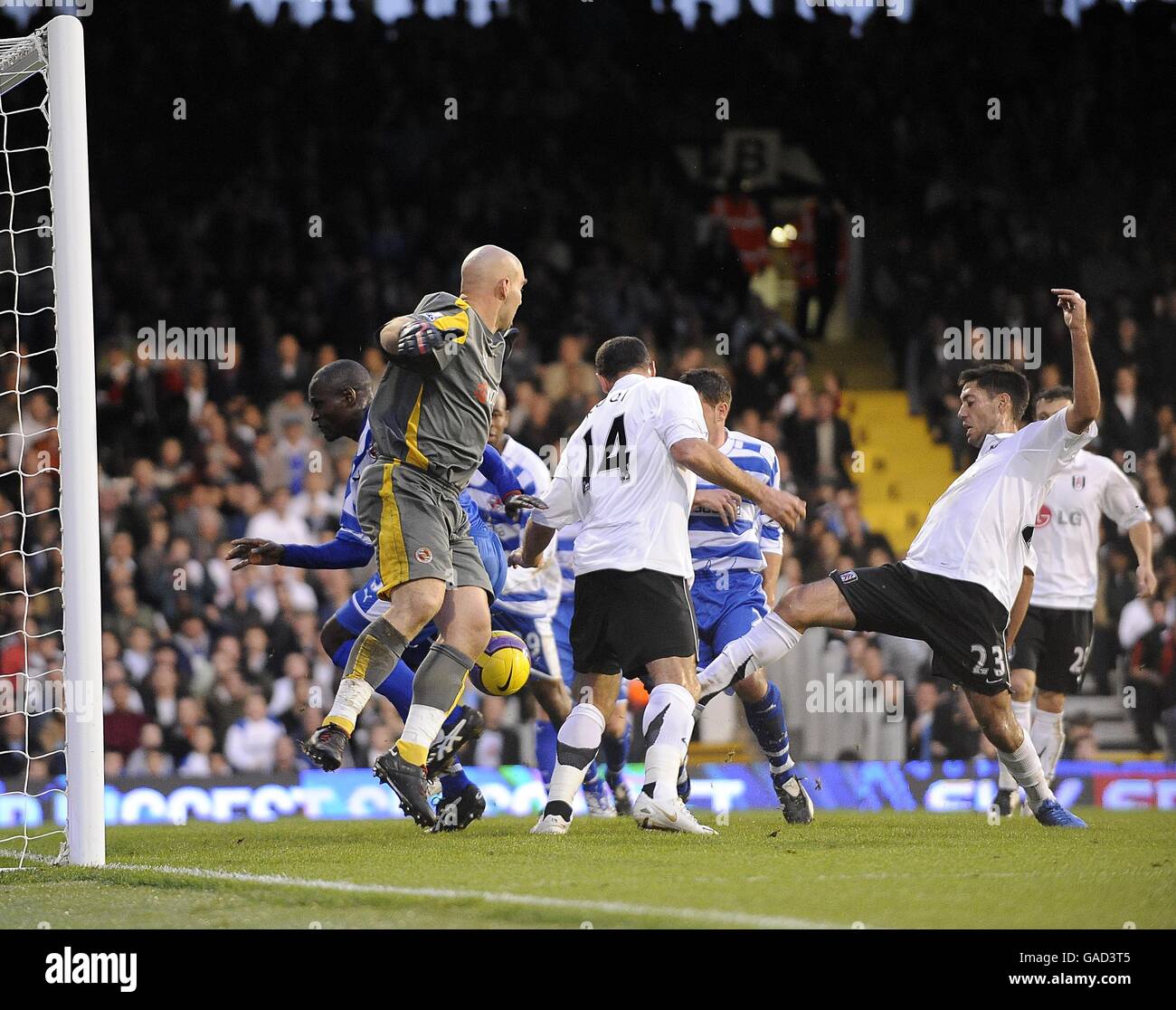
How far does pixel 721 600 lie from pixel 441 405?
7.00ft

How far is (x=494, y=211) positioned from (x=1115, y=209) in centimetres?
633

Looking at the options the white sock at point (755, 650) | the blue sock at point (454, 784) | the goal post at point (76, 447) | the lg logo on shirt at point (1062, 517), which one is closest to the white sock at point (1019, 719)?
the lg logo on shirt at point (1062, 517)

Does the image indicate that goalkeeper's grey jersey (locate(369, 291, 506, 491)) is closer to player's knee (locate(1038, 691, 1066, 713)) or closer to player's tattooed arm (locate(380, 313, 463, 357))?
player's tattooed arm (locate(380, 313, 463, 357))

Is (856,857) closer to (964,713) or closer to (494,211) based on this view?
(964,713)

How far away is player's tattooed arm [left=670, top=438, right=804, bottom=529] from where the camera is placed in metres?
5.78

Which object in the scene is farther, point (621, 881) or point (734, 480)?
point (734, 480)

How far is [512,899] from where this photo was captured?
427 centimetres

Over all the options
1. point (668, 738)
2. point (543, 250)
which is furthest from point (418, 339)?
point (543, 250)

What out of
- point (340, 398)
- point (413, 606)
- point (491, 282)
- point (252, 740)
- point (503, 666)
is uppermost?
point (491, 282)

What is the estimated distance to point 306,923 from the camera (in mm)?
4109

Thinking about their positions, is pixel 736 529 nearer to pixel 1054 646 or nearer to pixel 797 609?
pixel 797 609

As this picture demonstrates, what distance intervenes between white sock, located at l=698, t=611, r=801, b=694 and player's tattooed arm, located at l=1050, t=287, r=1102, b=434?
1.35 meters

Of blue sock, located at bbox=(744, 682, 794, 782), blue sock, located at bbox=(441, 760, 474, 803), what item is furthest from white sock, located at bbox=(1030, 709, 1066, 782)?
blue sock, located at bbox=(441, 760, 474, 803)

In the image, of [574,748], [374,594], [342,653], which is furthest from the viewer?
[342,653]
